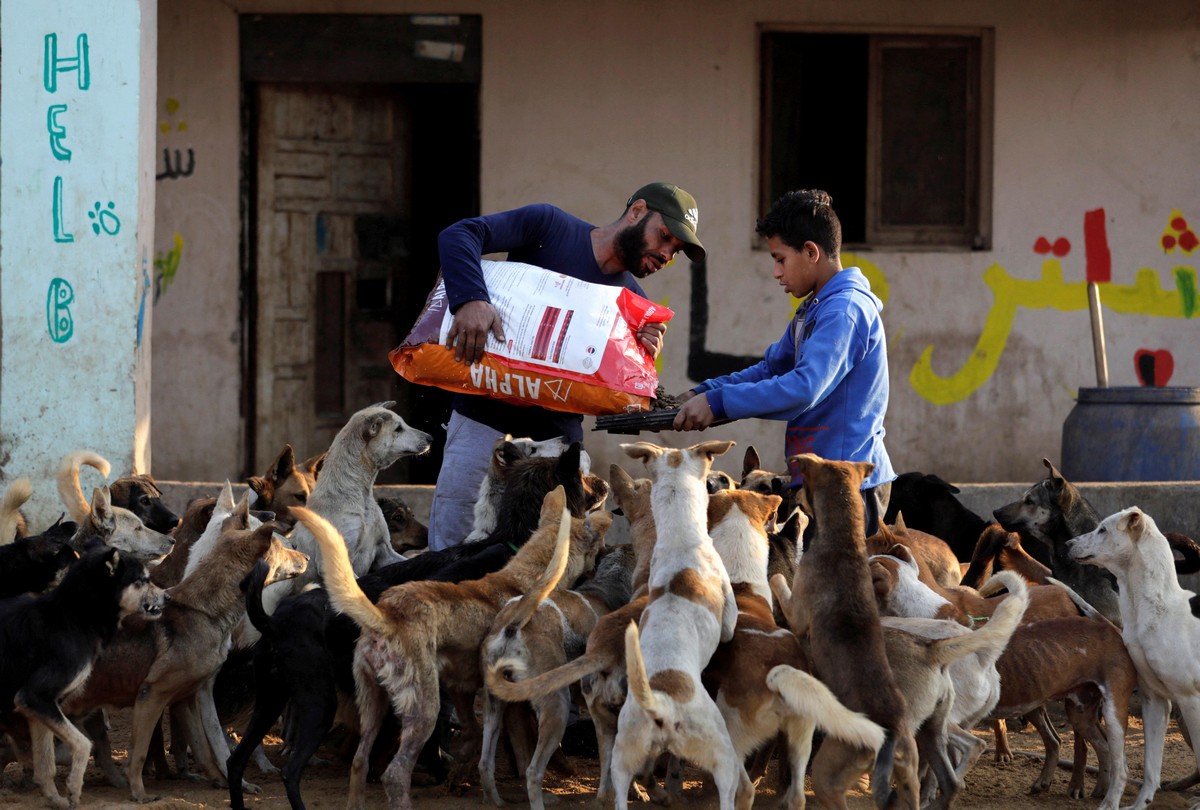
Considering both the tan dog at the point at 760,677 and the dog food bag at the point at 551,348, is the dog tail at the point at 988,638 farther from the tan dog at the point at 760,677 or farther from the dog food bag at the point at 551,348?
the dog food bag at the point at 551,348

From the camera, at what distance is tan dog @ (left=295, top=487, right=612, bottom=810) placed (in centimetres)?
510

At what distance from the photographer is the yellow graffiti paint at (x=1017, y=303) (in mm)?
11461

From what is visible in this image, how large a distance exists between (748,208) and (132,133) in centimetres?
484

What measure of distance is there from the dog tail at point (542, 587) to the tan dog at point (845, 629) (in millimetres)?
864

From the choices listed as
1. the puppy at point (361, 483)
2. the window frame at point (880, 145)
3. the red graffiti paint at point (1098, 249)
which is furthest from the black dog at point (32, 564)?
the red graffiti paint at point (1098, 249)

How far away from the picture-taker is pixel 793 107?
37.7 feet

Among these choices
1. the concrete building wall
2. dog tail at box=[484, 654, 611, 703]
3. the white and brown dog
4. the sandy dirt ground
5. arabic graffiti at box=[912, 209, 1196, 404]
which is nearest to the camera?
the white and brown dog

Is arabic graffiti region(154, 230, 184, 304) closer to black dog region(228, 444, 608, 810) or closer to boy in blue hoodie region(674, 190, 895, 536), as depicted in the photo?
black dog region(228, 444, 608, 810)

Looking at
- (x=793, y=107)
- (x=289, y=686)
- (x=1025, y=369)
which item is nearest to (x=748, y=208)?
(x=793, y=107)

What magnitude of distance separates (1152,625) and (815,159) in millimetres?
6400

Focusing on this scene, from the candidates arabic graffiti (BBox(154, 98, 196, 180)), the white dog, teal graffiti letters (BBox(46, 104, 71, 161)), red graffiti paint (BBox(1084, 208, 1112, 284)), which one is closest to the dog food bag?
the white dog

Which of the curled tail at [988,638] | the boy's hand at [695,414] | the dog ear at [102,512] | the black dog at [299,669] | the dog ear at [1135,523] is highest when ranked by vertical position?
the boy's hand at [695,414]

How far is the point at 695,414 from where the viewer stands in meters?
5.70

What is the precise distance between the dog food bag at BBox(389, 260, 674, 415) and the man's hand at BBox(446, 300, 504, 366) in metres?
0.06
